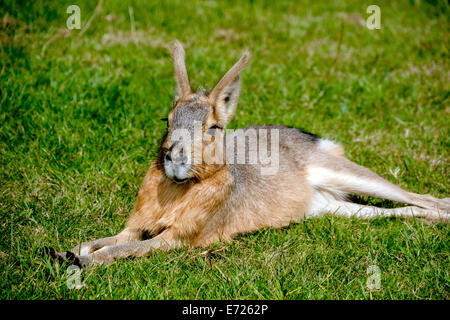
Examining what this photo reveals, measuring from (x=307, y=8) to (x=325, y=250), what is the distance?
5345mm

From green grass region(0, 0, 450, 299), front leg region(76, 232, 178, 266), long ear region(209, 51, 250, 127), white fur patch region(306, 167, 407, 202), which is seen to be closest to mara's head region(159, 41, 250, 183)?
long ear region(209, 51, 250, 127)

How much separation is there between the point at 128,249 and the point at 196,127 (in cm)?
83

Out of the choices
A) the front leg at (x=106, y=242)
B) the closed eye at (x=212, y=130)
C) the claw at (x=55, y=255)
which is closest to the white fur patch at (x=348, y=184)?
the closed eye at (x=212, y=130)

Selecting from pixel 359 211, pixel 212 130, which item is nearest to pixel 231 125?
pixel 359 211

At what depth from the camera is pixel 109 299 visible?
253 centimetres

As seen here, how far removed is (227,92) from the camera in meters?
3.16

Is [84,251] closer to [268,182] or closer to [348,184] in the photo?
[268,182]

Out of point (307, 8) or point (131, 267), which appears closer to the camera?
point (131, 267)

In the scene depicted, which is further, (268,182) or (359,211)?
(359,211)

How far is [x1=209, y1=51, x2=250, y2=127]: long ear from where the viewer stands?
10.1ft

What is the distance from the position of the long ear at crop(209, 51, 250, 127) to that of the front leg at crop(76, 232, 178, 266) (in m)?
0.81
